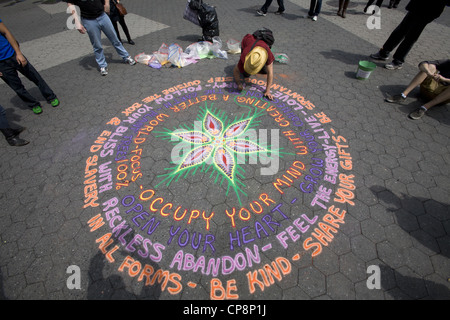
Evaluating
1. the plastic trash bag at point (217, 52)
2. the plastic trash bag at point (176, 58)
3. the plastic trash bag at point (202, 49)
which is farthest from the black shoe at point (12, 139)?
the plastic trash bag at point (217, 52)

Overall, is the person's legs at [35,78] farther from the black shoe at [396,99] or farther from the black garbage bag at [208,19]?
the black shoe at [396,99]

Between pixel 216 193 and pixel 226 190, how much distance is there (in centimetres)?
16

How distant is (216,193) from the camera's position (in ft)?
10.5

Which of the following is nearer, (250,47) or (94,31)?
(250,47)

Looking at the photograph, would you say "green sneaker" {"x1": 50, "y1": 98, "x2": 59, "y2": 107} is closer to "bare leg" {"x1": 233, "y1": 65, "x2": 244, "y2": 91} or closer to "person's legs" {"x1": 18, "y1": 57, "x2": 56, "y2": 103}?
"person's legs" {"x1": 18, "y1": 57, "x2": 56, "y2": 103}

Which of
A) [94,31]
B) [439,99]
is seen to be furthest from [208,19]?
[439,99]

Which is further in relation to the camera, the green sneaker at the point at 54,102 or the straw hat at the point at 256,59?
the green sneaker at the point at 54,102

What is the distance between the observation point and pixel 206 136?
399 centimetres

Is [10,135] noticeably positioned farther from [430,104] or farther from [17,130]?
[430,104]

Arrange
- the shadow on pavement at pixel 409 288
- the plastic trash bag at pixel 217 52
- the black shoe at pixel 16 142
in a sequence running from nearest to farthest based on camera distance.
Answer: the shadow on pavement at pixel 409 288, the black shoe at pixel 16 142, the plastic trash bag at pixel 217 52

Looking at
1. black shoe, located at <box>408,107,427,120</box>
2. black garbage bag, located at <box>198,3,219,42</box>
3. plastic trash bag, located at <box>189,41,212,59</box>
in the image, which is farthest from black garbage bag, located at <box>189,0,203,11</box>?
black shoe, located at <box>408,107,427,120</box>

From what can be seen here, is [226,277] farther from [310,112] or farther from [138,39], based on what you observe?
[138,39]

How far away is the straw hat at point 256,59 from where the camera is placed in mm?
3822

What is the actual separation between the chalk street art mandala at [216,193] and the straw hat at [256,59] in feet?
2.89
